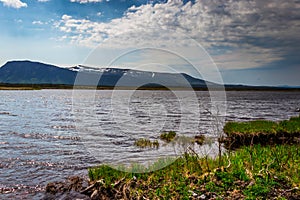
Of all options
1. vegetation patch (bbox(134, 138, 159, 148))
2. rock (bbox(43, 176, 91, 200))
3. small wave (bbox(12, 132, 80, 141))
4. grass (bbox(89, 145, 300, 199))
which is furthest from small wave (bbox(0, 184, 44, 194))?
small wave (bbox(12, 132, 80, 141))

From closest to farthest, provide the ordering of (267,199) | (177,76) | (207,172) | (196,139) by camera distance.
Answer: (267,199) → (207,172) → (177,76) → (196,139)

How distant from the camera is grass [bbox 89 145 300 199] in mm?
8622

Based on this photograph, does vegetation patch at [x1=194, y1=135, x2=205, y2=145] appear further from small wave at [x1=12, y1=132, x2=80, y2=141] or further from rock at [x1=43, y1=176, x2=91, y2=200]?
rock at [x1=43, y1=176, x2=91, y2=200]

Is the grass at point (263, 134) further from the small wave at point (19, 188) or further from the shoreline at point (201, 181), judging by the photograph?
the small wave at point (19, 188)

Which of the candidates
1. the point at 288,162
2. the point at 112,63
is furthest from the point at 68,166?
the point at 288,162

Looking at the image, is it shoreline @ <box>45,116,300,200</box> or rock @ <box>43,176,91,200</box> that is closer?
shoreline @ <box>45,116,300,200</box>

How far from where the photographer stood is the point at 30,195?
12.4 metres

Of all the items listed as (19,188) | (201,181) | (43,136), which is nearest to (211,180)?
(201,181)

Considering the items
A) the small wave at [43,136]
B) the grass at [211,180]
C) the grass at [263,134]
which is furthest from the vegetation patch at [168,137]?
the grass at [211,180]

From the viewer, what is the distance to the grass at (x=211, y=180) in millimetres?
8622

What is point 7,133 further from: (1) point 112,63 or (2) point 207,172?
(2) point 207,172

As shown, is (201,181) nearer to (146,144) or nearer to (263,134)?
(146,144)

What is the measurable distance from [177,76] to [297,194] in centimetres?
770

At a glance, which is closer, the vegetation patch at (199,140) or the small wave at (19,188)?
the small wave at (19,188)
